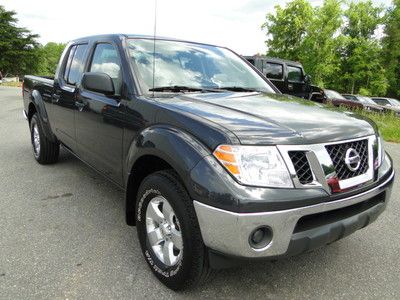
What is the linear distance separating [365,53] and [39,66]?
57.6 meters

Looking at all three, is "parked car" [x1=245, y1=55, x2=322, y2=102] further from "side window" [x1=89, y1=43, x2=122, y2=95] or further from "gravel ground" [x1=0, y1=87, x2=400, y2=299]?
"side window" [x1=89, y1=43, x2=122, y2=95]

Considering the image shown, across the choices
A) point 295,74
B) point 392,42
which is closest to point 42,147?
point 295,74

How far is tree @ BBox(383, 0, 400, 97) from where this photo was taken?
36.3m

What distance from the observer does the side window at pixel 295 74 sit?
12305mm

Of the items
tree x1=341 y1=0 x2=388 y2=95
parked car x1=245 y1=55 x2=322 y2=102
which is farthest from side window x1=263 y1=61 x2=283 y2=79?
tree x1=341 y1=0 x2=388 y2=95

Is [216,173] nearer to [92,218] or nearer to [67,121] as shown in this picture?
[92,218]

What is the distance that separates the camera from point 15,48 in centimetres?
6631

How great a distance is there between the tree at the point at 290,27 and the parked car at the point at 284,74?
63.6 feet

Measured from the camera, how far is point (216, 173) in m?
2.15

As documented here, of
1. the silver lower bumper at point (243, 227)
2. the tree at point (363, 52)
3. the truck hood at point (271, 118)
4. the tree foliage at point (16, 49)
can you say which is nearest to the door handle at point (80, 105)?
the truck hood at point (271, 118)

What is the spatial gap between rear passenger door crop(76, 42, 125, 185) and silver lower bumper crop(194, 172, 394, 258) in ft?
4.25

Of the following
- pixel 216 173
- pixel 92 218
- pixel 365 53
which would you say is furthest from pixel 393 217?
pixel 365 53

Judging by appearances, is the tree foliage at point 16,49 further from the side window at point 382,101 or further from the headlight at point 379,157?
the headlight at point 379,157

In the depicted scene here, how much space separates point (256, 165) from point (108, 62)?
2.06 metres
